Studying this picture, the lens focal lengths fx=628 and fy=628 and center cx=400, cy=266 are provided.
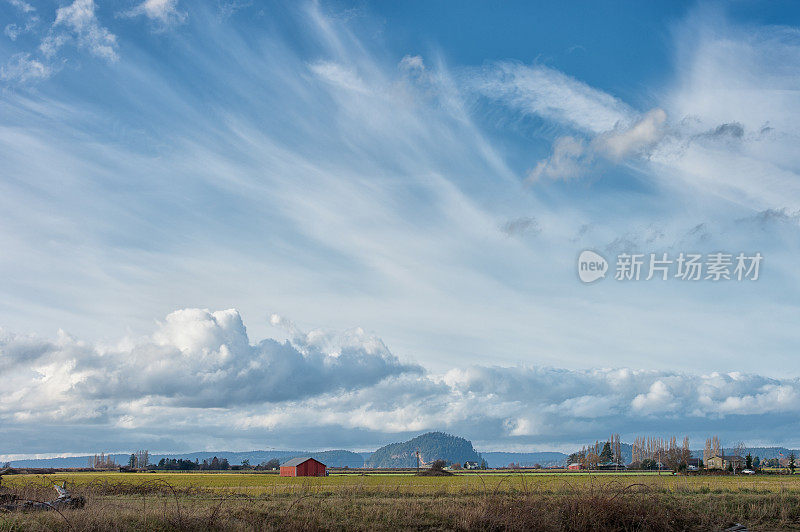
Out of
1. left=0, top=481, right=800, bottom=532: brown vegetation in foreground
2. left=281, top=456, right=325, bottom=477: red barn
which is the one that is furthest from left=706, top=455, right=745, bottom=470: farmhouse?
left=0, top=481, right=800, bottom=532: brown vegetation in foreground

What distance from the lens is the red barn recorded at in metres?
103

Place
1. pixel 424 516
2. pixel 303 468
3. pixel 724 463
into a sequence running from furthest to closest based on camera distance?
pixel 724 463 → pixel 303 468 → pixel 424 516

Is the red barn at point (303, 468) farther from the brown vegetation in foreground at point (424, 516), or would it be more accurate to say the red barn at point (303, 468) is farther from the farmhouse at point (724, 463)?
the farmhouse at point (724, 463)

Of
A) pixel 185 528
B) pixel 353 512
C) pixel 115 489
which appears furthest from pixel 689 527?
pixel 115 489

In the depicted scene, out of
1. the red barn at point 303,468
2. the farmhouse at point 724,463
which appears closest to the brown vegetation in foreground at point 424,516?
the red barn at point 303,468

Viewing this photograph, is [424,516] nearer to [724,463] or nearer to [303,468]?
[303,468]

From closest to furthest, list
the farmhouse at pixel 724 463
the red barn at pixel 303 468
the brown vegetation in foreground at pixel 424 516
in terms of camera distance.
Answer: the brown vegetation in foreground at pixel 424 516
the red barn at pixel 303 468
the farmhouse at pixel 724 463

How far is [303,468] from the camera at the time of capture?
103250 mm

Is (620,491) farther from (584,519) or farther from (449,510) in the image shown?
(449,510)

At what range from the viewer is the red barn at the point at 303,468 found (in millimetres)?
102625

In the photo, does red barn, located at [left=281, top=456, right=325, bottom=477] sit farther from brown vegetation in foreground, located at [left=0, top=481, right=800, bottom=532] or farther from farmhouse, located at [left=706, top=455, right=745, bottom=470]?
farmhouse, located at [left=706, top=455, right=745, bottom=470]

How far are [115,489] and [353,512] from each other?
83.3 feet

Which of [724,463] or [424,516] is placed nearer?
[424,516]

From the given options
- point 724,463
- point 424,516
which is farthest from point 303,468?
point 724,463
